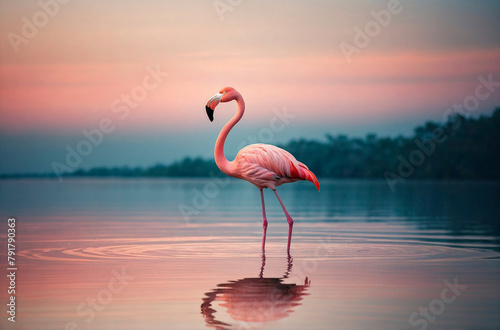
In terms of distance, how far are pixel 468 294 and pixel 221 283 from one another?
2.46 meters

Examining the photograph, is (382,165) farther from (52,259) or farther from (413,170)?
(52,259)

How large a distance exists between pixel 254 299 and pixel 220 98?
16.7 ft

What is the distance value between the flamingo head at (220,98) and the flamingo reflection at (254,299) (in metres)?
3.63

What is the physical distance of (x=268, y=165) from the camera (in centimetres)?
1089

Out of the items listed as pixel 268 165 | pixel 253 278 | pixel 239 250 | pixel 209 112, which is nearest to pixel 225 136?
pixel 209 112

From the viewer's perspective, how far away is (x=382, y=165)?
8225 centimetres

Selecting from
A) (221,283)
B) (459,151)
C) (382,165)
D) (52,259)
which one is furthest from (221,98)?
(382,165)

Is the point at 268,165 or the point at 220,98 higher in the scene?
the point at 220,98

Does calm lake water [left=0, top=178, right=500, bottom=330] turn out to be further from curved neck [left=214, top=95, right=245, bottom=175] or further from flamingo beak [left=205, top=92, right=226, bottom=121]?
flamingo beak [left=205, top=92, right=226, bottom=121]

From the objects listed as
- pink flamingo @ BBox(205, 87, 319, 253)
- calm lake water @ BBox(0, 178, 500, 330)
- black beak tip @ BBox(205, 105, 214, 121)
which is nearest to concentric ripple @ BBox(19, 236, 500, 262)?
calm lake water @ BBox(0, 178, 500, 330)

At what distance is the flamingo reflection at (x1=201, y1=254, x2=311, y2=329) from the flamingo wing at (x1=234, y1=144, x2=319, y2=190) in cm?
338

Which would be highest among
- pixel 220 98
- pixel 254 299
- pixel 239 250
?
pixel 220 98

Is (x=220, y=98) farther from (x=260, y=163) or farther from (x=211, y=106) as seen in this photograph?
(x=260, y=163)

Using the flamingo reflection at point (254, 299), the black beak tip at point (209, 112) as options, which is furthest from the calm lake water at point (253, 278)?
the black beak tip at point (209, 112)
